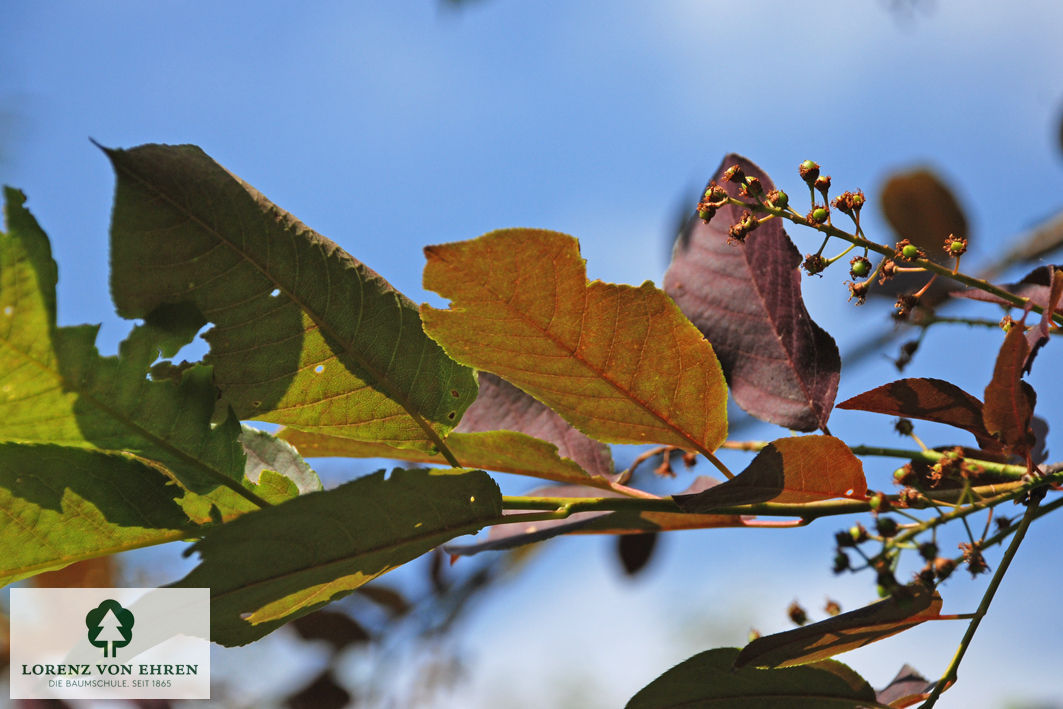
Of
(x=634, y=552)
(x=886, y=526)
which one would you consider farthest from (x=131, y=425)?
(x=634, y=552)

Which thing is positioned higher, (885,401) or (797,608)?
(885,401)

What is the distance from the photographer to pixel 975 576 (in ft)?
2.76

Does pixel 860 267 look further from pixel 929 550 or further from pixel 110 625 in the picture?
pixel 110 625

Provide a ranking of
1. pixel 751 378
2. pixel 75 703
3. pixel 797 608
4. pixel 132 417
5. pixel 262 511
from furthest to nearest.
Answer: pixel 75 703, pixel 797 608, pixel 751 378, pixel 132 417, pixel 262 511

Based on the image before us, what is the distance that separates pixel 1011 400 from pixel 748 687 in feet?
1.29

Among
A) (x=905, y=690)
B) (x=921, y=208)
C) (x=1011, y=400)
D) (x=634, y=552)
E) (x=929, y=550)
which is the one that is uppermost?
(x=921, y=208)

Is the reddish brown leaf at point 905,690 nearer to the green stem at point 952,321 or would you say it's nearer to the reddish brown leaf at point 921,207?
the green stem at point 952,321

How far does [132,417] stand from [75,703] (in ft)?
6.84

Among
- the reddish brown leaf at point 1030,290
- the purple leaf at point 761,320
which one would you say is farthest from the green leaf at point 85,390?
the reddish brown leaf at point 1030,290

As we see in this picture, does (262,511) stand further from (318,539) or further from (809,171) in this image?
(809,171)

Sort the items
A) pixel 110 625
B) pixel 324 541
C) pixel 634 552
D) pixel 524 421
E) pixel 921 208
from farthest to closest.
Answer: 1. pixel 921 208
2. pixel 634 552
3. pixel 524 421
4. pixel 110 625
5. pixel 324 541

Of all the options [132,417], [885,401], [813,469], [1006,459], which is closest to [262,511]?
[132,417]

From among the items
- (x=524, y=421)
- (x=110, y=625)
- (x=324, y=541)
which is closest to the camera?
(x=324, y=541)

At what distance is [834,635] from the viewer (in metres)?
0.80
